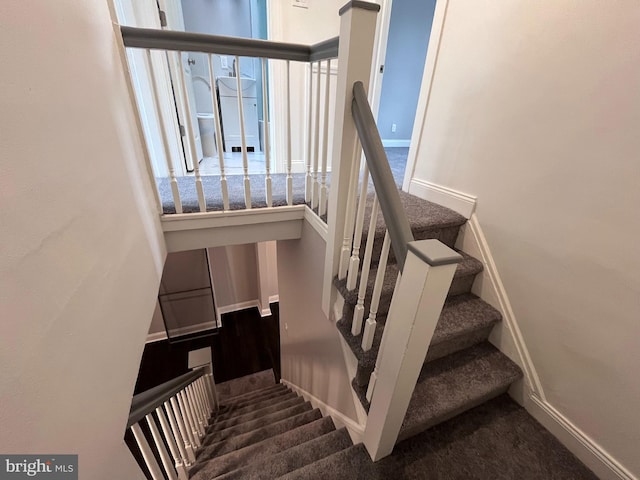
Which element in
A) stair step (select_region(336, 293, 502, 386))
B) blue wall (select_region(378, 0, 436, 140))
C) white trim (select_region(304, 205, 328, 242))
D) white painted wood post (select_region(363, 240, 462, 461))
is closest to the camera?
white painted wood post (select_region(363, 240, 462, 461))

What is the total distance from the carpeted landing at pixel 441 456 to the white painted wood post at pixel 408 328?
0.18 m

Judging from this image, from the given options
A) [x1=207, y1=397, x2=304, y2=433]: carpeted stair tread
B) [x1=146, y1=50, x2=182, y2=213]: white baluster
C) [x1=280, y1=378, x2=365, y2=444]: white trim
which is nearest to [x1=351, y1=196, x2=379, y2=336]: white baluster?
[x1=280, y1=378, x2=365, y2=444]: white trim

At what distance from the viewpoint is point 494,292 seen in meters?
1.54

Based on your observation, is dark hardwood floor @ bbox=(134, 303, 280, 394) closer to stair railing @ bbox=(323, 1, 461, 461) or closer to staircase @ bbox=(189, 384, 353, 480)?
staircase @ bbox=(189, 384, 353, 480)

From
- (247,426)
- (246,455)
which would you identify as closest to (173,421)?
(246,455)

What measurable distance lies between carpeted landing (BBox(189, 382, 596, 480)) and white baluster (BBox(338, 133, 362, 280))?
0.81m

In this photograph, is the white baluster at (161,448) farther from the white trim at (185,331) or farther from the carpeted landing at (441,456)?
the white trim at (185,331)

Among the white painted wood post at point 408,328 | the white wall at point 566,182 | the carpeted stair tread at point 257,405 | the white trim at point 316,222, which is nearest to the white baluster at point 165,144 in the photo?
the white trim at point 316,222

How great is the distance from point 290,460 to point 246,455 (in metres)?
0.38

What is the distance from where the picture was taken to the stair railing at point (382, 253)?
77cm

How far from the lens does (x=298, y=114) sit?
2.59 metres

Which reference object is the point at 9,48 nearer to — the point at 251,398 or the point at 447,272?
the point at 447,272

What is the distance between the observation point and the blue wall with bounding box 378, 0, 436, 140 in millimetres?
3930

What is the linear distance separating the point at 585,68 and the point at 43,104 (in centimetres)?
185
